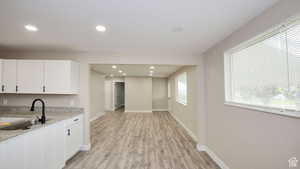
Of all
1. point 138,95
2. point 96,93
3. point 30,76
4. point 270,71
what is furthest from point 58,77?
point 138,95

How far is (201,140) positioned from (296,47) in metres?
2.64

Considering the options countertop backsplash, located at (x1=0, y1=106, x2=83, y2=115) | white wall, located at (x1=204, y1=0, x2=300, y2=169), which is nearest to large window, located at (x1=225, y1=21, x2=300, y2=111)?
white wall, located at (x1=204, y1=0, x2=300, y2=169)

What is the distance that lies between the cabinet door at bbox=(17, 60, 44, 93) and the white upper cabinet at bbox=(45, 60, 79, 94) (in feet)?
0.41

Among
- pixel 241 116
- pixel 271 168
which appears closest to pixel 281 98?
pixel 241 116

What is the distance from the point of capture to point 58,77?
279cm

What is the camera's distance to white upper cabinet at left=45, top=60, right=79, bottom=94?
2771 mm

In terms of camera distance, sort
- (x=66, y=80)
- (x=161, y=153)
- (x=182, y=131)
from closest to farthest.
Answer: (x=66, y=80), (x=161, y=153), (x=182, y=131)

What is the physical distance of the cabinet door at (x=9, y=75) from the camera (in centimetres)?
271

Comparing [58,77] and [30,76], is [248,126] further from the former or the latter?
[30,76]

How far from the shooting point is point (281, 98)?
1.37m

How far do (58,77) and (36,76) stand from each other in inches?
18.1

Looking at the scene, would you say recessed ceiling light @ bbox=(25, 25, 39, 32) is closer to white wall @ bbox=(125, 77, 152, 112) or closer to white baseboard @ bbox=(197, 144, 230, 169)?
white baseboard @ bbox=(197, 144, 230, 169)

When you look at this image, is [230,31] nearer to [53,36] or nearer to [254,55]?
[254,55]

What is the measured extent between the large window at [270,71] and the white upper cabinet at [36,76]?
3286mm
